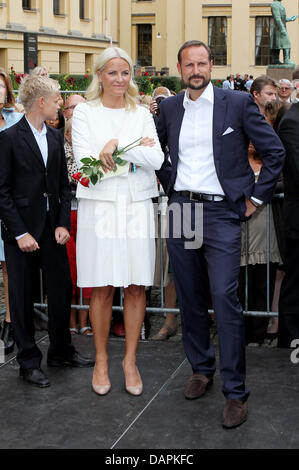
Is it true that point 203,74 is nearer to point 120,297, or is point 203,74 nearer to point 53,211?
point 53,211

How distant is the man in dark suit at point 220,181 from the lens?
15.0ft

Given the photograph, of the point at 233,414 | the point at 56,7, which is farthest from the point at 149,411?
the point at 56,7

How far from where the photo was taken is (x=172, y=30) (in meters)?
53.9

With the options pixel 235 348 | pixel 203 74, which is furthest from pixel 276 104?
pixel 235 348

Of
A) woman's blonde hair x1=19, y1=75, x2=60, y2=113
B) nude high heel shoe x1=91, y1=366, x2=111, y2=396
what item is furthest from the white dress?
nude high heel shoe x1=91, y1=366, x2=111, y2=396

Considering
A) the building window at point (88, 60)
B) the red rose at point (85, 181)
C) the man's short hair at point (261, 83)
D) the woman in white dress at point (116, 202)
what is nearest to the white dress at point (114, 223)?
the woman in white dress at point (116, 202)

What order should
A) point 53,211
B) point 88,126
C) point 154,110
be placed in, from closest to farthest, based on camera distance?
1. point 88,126
2. point 53,211
3. point 154,110

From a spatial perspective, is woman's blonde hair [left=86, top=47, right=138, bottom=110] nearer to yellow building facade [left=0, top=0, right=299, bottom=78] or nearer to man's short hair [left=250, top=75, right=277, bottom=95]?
man's short hair [left=250, top=75, right=277, bottom=95]

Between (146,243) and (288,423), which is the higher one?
(146,243)

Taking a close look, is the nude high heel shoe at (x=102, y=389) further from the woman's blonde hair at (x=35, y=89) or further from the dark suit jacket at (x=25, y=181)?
the woman's blonde hair at (x=35, y=89)

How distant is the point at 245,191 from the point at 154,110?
159 inches

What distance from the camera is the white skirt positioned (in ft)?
16.1

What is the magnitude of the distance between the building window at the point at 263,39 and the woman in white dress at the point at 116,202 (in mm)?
Answer: 50034

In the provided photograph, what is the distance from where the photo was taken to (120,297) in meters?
6.58
